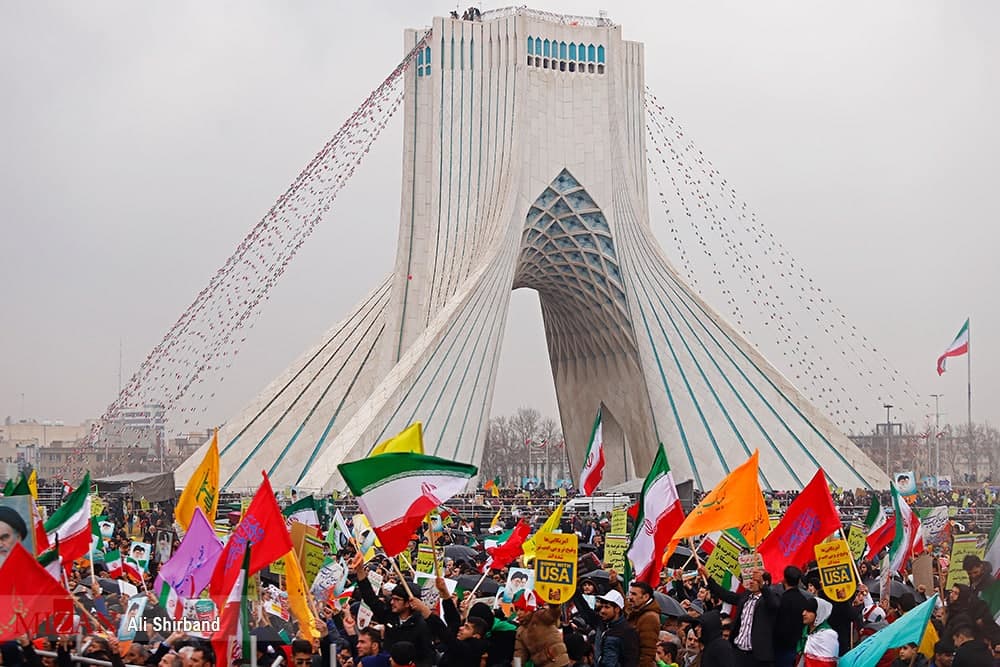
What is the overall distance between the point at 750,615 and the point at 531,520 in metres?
18.0

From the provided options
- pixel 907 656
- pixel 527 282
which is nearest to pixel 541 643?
pixel 907 656

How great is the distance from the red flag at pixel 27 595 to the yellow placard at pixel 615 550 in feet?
21.1

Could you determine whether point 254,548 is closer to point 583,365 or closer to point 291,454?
point 291,454

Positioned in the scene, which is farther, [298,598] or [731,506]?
[731,506]

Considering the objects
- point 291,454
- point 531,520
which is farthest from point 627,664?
point 291,454

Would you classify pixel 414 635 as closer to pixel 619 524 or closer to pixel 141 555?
pixel 619 524

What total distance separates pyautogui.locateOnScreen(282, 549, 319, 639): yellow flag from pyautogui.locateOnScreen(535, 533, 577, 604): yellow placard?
1524mm

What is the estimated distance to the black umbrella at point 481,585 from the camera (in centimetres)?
1302

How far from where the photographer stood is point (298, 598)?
33.2 ft

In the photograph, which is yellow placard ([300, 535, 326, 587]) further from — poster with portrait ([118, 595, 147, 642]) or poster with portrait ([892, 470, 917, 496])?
poster with portrait ([892, 470, 917, 496])

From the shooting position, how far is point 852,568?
1011cm

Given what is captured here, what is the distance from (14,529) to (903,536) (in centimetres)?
790

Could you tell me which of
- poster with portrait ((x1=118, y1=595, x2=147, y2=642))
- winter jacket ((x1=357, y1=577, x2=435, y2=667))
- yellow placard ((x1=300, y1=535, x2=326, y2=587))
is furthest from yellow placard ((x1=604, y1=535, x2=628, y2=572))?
poster with portrait ((x1=118, y1=595, x2=147, y2=642))

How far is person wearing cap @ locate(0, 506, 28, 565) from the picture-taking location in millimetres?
9391
